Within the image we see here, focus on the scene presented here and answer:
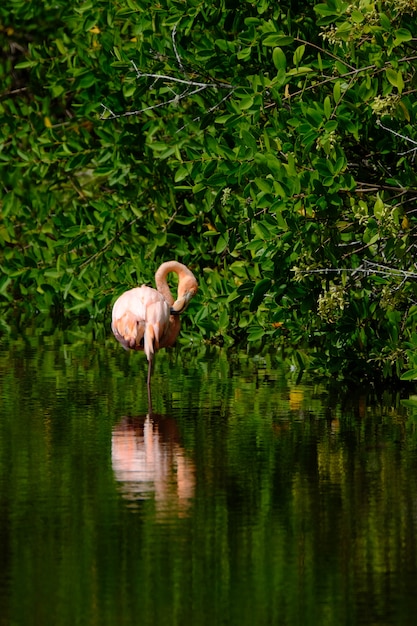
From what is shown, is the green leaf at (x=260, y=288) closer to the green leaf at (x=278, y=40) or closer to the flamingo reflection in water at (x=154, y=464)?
the flamingo reflection in water at (x=154, y=464)

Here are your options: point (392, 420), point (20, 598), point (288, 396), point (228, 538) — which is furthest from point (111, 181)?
point (20, 598)

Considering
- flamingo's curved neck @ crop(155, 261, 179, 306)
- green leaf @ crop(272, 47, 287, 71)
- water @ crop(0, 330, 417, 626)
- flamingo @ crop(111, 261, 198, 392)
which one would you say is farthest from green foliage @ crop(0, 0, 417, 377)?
water @ crop(0, 330, 417, 626)

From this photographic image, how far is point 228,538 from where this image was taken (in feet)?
22.7

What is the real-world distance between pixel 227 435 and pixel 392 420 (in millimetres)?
1171

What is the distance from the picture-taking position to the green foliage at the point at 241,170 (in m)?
9.94

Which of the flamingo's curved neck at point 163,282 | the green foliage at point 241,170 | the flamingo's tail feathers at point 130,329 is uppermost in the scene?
the green foliage at point 241,170

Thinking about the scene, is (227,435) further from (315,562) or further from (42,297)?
(42,297)

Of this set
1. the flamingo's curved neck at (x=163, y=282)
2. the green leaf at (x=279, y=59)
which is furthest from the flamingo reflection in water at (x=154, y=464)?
the green leaf at (x=279, y=59)

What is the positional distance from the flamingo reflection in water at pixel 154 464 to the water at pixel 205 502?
17mm

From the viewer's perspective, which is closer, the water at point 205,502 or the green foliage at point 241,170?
the water at point 205,502

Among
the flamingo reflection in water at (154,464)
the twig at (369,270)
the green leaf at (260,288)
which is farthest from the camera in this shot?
the green leaf at (260,288)

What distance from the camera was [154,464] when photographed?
8508mm

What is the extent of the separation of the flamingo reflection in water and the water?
2 centimetres

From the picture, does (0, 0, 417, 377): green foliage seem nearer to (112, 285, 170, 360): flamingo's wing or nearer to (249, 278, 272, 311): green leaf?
(249, 278, 272, 311): green leaf
